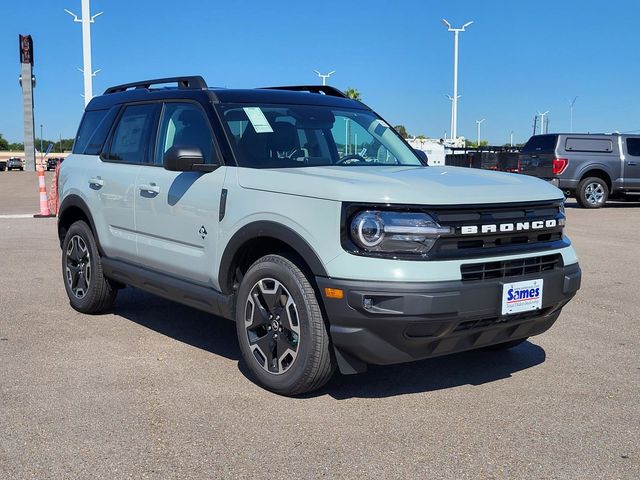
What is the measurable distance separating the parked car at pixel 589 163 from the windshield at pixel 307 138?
46.5 ft

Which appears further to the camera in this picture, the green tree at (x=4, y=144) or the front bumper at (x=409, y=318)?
the green tree at (x=4, y=144)

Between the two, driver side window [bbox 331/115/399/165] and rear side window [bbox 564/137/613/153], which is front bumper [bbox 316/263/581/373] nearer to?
driver side window [bbox 331/115/399/165]

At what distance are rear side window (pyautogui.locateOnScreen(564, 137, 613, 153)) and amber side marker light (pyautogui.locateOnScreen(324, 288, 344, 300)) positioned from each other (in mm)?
16458

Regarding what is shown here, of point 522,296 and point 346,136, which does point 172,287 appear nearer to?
point 346,136

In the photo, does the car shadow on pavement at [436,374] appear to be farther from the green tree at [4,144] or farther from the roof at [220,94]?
the green tree at [4,144]

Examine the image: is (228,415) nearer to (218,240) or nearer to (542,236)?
(218,240)

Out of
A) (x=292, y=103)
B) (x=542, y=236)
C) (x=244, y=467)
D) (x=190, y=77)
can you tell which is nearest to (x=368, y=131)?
(x=292, y=103)

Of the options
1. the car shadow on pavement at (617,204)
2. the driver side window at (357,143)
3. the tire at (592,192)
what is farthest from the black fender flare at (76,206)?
the car shadow on pavement at (617,204)

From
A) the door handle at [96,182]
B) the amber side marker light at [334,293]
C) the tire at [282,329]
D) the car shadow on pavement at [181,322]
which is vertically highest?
the door handle at [96,182]

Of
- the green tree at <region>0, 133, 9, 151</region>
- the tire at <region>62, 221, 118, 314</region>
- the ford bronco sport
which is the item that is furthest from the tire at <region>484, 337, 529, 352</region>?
the green tree at <region>0, 133, 9, 151</region>

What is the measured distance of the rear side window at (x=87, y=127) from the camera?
6.50 m

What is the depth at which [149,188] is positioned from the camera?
5344mm

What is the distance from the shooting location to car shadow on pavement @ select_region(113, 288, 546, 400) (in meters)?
4.52

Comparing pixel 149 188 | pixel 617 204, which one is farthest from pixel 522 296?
pixel 617 204
